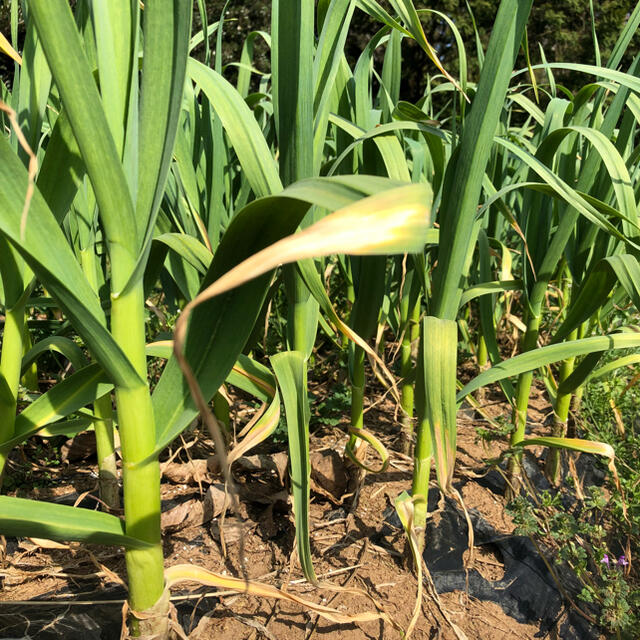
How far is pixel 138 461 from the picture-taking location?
662 mm

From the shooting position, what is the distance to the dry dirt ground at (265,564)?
94cm

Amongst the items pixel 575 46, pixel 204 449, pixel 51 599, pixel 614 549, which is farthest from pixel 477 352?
pixel 575 46

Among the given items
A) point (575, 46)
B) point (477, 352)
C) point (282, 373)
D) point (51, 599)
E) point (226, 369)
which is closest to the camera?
point (226, 369)

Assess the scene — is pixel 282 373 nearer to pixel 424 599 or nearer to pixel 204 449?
pixel 424 599

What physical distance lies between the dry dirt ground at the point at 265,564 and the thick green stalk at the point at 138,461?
0.14 meters

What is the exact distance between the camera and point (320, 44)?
88 centimetres

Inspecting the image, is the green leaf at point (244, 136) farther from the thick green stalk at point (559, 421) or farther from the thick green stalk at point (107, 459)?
the thick green stalk at point (559, 421)

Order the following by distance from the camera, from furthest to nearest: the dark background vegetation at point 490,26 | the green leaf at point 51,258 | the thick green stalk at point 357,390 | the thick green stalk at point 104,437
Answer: the dark background vegetation at point 490,26 < the thick green stalk at point 357,390 < the thick green stalk at point 104,437 < the green leaf at point 51,258

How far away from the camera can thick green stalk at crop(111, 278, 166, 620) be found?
0.65 meters

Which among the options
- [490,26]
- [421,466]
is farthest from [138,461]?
[490,26]

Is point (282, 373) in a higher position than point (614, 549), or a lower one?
higher

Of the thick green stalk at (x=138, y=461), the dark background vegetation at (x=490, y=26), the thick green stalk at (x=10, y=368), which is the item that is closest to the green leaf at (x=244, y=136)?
the thick green stalk at (x=138, y=461)

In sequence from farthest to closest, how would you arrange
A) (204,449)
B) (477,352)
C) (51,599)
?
(477,352) → (204,449) → (51,599)

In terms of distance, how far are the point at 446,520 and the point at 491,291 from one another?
476 mm
